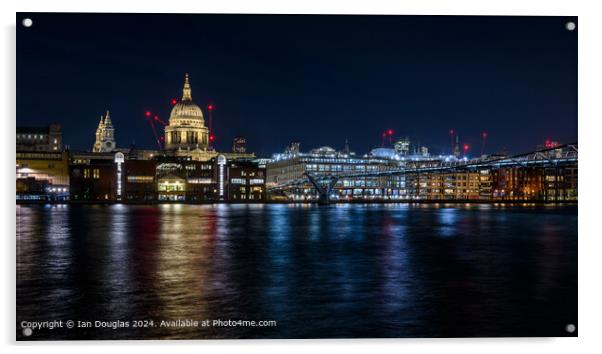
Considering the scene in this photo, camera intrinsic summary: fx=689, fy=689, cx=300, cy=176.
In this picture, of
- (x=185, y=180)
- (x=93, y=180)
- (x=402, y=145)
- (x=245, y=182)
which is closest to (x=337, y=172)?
(x=245, y=182)

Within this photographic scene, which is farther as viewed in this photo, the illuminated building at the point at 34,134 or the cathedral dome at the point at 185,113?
the cathedral dome at the point at 185,113

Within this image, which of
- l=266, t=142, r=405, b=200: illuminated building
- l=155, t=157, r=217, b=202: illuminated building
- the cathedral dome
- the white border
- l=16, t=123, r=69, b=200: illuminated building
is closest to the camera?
the white border

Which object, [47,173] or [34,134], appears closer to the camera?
[34,134]

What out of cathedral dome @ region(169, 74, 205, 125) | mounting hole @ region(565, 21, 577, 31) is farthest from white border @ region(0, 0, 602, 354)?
cathedral dome @ region(169, 74, 205, 125)

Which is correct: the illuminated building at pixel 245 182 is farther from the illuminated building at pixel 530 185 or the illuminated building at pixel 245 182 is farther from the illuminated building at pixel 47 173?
the illuminated building at pixel 530 185

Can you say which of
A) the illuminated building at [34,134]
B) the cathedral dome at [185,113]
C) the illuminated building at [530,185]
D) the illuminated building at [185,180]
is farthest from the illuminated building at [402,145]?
the cathedral dome at [185,113]

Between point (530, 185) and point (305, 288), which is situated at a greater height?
point (530, 185)

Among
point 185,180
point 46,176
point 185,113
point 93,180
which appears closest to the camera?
point 46,176

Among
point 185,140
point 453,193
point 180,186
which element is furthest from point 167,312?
point 185,140

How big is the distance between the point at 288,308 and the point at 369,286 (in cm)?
223

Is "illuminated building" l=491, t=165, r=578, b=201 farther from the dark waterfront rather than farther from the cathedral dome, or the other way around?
the dark waterfront

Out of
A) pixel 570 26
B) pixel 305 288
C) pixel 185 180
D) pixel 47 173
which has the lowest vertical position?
pixel 305 288

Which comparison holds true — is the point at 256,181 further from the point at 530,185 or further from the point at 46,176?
the point at 46,176

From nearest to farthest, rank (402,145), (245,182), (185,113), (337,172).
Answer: (402,145)
(245,182)
(337,172)
(185,113)
